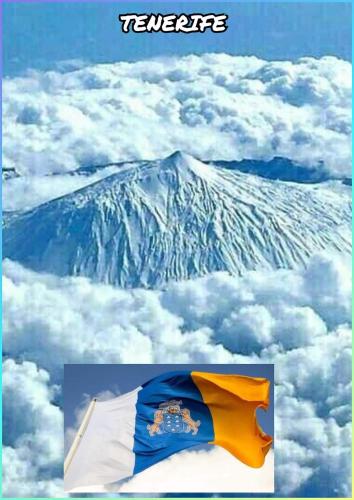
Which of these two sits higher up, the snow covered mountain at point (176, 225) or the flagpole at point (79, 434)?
the snow covered mountain at point (176, 225)

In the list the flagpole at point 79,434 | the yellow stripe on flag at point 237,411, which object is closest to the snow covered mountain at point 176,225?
the yellow stripe on flag at point 237,411

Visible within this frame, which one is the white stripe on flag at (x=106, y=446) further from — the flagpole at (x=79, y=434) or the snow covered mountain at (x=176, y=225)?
the snow covered mountain at (x=176, y=225)

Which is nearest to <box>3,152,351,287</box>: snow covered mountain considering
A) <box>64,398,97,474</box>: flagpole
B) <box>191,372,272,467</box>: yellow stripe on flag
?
<box>191,372,272,467</box>: yellow stripe on flag

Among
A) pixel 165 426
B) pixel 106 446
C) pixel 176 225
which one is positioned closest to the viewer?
pixel 106 446

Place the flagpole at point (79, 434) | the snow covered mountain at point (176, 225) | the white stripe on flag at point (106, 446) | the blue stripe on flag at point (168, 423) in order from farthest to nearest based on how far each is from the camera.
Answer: the snow covered mountain at point (176, 225), the flagpole at point (79, 434), the blue stripe on flag at point (168, 423), the white stripe on flag at point (106, 446)

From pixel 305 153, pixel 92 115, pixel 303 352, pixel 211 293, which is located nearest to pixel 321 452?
pixel 303 352

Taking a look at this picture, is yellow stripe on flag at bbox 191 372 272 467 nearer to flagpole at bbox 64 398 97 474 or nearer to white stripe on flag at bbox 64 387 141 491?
white stripe on flag at bbox 64 387 141 491

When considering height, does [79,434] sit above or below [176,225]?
below

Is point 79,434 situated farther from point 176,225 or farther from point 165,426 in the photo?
point 176,225

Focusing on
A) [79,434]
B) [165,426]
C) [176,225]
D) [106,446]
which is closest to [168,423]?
[165,426]
